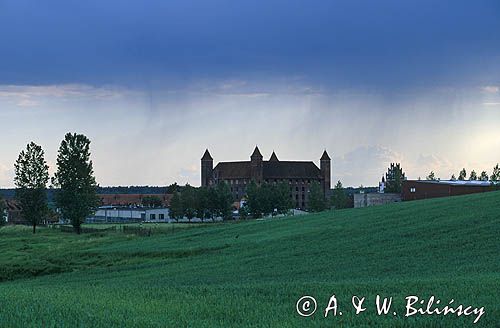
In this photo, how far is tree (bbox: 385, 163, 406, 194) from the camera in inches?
6351

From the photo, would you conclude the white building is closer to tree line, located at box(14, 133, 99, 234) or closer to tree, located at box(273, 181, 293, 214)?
tree, located at box(273, 181, 293, 214)

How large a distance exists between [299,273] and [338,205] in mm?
126953

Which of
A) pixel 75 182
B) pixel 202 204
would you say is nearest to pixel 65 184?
pixel 75 182

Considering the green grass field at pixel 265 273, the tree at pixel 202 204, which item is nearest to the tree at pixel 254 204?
the tree at pixel 202 204

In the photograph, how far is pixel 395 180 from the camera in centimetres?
17375

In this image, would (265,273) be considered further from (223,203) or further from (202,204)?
(202,204)

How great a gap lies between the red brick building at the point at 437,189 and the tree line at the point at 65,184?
5277 centimetres

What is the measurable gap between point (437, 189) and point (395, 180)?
2304 inches

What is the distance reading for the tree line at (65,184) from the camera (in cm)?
9350

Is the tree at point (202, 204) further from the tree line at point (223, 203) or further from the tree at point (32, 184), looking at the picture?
the tree at point (32, 184)

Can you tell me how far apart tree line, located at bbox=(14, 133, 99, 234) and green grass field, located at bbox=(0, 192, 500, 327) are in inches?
841

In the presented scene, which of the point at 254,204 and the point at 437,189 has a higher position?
the point at 437,189

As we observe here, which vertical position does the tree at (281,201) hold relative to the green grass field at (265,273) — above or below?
above

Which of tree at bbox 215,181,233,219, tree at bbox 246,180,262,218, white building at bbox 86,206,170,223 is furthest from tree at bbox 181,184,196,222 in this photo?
white building at bbox 86,206,170,223
